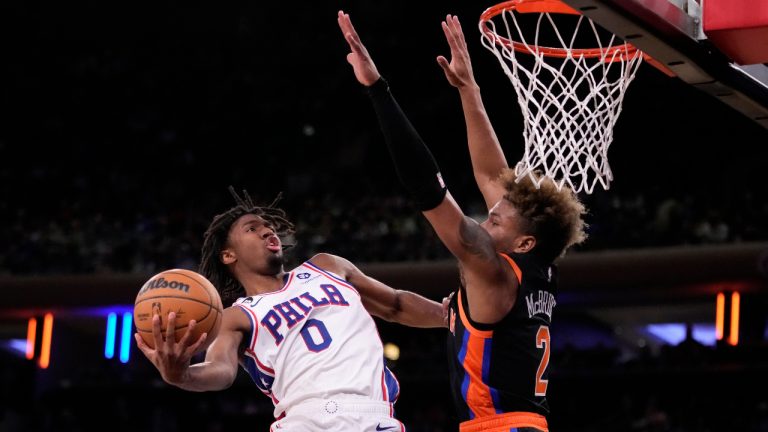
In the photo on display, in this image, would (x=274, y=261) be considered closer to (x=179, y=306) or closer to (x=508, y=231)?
(x=179, y=306)

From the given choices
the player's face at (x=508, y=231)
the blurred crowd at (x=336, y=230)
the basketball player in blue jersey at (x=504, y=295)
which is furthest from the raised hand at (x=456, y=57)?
the blurred crowd at (x=336, y=230)

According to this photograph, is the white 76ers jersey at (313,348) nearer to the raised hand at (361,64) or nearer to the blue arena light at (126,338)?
the raised hand at (361,64)

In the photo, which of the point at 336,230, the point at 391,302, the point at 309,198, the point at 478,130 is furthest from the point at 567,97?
the point at 309,198

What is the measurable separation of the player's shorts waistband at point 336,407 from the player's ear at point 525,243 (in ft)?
3.26

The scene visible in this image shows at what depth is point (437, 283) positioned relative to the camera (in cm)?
1334

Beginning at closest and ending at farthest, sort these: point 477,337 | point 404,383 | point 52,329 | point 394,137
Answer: point 394,137 < point 477,337 < point 404,383 < point 52,329

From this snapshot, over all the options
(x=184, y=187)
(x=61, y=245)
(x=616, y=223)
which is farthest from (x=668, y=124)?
(x=61, y=245)

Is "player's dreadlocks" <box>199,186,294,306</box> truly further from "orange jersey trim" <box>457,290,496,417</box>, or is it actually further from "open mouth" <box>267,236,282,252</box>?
"orange jersey trim" <box>457,290,496,417</box>

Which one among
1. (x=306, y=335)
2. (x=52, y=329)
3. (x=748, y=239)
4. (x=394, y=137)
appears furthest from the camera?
(x=52, y=329)

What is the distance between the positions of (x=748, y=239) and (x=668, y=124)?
335cm

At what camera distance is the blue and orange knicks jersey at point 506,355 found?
393cm

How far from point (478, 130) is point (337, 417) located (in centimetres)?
141

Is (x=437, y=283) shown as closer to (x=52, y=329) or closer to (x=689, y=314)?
(x=689, y=314)

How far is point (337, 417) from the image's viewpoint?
445 centimetres
